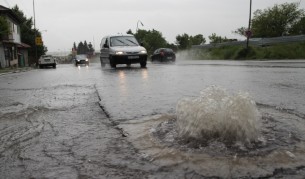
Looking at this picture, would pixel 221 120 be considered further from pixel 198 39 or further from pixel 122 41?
pixel 198 39

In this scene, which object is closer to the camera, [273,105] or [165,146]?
[165,146]

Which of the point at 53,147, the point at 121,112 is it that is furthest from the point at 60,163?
the point at 121,112

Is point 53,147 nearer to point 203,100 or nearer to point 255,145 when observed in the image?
point 203,100

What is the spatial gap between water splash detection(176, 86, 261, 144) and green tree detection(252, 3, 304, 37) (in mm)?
67587

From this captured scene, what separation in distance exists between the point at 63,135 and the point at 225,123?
1.74 m

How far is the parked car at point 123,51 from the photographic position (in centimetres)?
1845

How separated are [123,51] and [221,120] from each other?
1523cm

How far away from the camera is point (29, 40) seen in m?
64.2

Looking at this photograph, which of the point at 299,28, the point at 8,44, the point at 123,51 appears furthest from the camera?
the point at 299,28

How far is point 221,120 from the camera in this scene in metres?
3.45

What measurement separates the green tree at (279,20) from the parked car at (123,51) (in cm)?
5325

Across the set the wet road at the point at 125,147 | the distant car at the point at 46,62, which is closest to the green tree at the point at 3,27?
the distant car at the point at 46,62

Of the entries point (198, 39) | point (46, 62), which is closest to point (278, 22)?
point (198, 39)

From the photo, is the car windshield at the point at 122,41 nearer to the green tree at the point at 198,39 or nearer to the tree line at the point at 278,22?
the tree line at the point at 278,22
